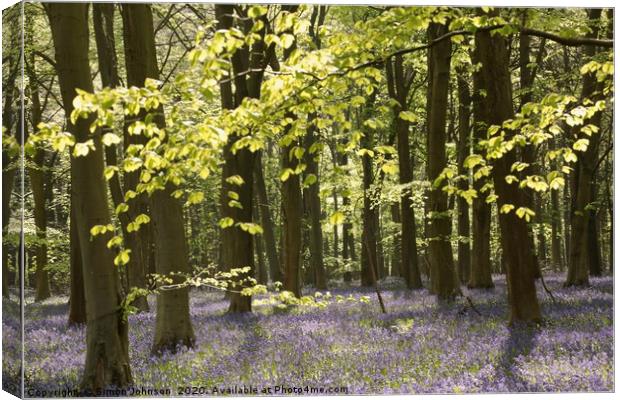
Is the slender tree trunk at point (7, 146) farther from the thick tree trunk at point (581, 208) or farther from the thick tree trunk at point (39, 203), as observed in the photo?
the thick tree trunk at point (581, 208)

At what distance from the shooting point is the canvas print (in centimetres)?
507

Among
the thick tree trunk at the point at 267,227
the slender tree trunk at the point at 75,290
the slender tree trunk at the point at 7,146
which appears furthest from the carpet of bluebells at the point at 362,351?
the thick tree trunk at the point at 267,227

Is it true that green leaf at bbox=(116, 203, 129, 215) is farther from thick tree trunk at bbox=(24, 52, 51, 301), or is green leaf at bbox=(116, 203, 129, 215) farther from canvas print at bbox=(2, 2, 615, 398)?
thick tree trunk at bbox=(24, 52, 51, 301)

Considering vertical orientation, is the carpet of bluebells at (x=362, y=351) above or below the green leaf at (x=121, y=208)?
A: below

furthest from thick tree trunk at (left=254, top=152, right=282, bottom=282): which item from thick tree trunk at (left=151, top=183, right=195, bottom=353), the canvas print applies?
thick tree trunk at (left=151, top=183, right=195, bottom=353)

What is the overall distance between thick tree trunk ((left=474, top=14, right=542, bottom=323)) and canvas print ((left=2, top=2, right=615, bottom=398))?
0.10 feet

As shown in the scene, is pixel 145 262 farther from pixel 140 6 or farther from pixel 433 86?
pixel 433 86

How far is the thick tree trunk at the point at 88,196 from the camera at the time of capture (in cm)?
693

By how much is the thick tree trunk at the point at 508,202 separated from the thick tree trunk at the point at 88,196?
19.1ft

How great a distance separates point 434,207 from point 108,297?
23.5 ft

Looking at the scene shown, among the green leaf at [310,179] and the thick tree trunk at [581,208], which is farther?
the thick tree trunk at [581,208]

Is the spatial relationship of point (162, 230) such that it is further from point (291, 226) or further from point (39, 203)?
point (291, 226)

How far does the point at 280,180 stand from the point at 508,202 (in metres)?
3.49

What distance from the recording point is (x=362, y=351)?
8898 millimetres
